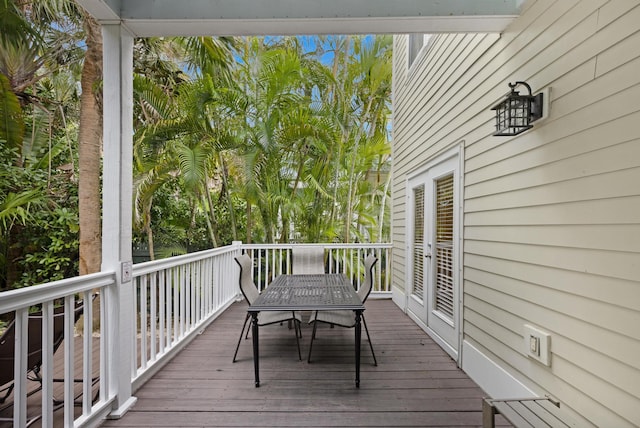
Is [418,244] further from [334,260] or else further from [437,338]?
[334,260]

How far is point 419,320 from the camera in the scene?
13.8ft

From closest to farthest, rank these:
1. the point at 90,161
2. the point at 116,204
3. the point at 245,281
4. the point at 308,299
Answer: the point at 116,204 → the point at 308,299 → the point at 245,281 → the point at 90,161

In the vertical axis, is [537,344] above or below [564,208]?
below

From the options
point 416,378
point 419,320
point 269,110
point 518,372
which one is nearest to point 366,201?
point 269,110

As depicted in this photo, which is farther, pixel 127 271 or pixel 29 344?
pixel 127 271

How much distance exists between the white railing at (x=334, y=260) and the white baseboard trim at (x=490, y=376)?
2604 mm

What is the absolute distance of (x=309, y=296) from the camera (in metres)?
3.09

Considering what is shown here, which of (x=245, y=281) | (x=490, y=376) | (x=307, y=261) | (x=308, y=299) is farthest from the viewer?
(x=307, y=261)

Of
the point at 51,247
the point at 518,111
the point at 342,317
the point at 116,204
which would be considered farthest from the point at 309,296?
the point at 51,247

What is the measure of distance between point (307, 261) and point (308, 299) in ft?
5.96

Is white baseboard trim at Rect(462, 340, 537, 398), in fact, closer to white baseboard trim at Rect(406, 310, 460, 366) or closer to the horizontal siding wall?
the horizontal siding wall

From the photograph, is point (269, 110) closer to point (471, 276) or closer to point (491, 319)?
point (471, 276)

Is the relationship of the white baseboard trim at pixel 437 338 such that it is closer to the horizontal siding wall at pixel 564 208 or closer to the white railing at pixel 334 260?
the horizontal siding wall at pixel 564 208

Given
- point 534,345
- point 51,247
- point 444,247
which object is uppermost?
point 444,247
